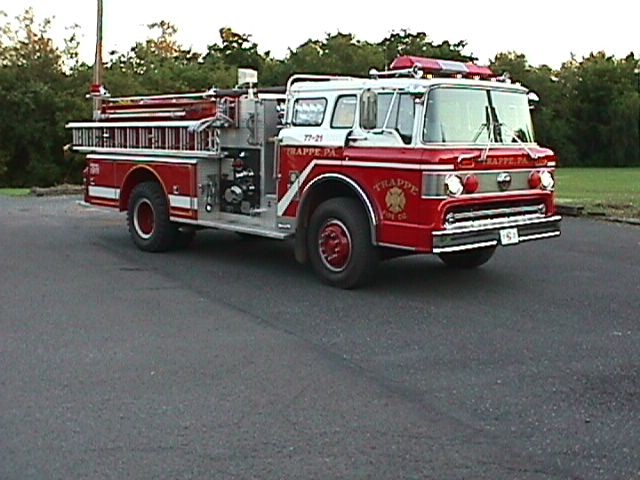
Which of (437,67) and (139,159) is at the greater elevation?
(437,67)

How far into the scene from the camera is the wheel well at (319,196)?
10312 millimetres

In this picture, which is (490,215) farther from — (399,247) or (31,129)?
(31,129)

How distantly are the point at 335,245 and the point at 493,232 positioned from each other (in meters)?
1.66

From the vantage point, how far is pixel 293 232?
11.1 m

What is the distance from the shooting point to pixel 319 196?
10906 millimetres

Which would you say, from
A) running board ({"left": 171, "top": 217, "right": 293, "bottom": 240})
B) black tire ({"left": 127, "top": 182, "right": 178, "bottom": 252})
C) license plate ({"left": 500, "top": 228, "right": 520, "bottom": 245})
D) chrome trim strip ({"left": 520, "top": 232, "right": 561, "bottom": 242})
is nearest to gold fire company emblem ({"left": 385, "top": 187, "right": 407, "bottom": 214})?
license plate ({"left": 500, "top": 228, "right": 520, "bottom": 245})

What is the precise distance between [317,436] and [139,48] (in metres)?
55.8

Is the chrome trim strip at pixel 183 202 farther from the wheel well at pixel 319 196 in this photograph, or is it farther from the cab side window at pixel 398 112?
the cab side window at pixel 398 112

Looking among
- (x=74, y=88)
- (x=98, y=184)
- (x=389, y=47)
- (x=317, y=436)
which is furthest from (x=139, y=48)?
(x=317, y=436)

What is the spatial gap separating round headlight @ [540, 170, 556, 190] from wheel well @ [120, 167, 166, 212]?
200 inches


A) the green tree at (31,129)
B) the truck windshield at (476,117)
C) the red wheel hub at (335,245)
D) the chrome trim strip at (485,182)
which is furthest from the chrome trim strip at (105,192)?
the green tree at (31,129)

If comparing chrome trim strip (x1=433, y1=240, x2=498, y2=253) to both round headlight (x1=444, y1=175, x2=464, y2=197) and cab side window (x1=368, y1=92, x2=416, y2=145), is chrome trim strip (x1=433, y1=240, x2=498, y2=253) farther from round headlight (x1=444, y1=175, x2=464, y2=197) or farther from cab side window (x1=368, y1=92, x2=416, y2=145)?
cab side window (x1=368, y1=92, x2=416, y2=145)

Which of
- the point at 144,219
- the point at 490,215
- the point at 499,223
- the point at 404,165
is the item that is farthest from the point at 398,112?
the point at 144,219

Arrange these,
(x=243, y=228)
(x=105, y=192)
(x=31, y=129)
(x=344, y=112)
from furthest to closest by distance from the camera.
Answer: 1. (x=31, y=129)
2. (x=105, y=192)
3. (x=243, y=228)
4. (x=344, y=112)
